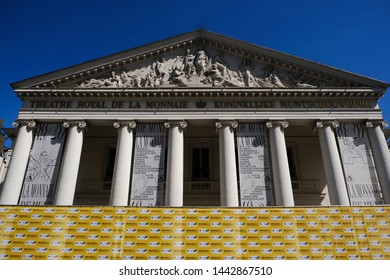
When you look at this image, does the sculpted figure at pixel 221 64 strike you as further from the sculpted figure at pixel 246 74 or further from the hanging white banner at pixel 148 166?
the hanging white banner at pixel 148 166

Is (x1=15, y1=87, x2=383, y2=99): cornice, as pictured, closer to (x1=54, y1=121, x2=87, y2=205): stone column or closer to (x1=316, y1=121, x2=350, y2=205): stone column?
(x1=316, y1=121, x2=350, y2=205): stone column

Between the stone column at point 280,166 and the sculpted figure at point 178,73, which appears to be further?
the sculpted figure at point 178,73

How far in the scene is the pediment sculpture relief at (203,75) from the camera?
17375 mm

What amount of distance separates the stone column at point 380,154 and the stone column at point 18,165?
18.7 m

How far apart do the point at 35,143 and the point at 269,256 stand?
1395 centimetres

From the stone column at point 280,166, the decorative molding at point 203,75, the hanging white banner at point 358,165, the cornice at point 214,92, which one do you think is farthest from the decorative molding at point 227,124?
the hanging white banner at point 358,165

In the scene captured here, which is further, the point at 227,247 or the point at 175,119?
the point at 175,119

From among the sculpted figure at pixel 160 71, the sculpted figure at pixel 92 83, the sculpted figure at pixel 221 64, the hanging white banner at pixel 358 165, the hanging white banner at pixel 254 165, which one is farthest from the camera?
the sculpted figure at pixel 221 64

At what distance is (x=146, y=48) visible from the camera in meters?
18.4

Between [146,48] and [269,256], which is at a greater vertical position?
[146,48]

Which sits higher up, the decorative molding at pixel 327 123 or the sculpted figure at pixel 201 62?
the sculpted figure at pixel 201 62

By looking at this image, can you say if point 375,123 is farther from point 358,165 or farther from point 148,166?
point 148,166

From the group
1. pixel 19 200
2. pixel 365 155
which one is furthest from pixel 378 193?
pixel 19 200
